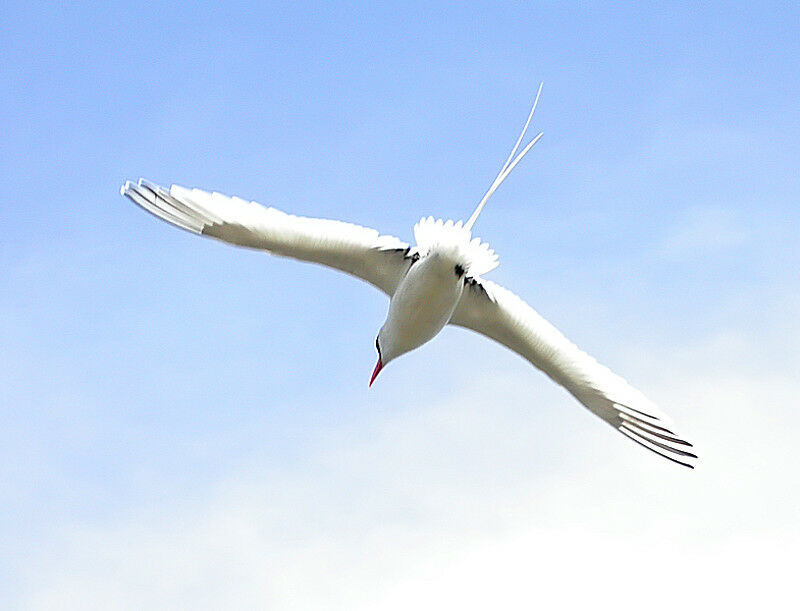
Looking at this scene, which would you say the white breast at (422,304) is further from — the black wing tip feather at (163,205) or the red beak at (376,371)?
the black wing tip feather at (163,205)

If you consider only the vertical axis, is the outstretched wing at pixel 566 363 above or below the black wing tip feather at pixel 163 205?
above

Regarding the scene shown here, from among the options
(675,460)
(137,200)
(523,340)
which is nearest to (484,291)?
(523,340)

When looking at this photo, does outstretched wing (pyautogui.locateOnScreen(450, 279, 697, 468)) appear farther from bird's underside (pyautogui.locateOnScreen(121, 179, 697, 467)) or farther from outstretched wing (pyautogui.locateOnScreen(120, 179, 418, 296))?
outstretched wing (pyautogui.locateOnScreen(120, 179, 418, 296))

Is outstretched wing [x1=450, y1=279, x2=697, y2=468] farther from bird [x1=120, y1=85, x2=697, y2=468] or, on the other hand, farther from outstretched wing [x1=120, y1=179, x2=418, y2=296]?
outstretched wing [x1=120, y1=179, x2=418, y2=296]

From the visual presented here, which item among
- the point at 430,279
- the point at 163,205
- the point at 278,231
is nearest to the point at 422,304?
the point at 430,279

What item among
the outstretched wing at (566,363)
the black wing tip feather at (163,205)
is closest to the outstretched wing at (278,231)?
the black wing tip feather at (163,205)

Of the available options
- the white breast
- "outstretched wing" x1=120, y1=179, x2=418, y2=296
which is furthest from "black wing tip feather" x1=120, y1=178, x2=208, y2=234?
the white breast

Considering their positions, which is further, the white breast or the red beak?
the red beak

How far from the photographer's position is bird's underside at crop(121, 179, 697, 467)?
40.6 ft

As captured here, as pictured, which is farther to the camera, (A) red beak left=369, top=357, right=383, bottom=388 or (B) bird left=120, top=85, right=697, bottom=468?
(A) red beak left=369, top=357, right=383, bottom=388

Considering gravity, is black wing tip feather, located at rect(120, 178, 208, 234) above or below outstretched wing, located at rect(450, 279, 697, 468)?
below

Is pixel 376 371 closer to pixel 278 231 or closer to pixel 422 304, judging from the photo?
pixel 422 304

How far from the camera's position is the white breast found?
12.2 m

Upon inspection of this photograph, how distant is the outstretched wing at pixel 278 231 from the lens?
12.3 metres
